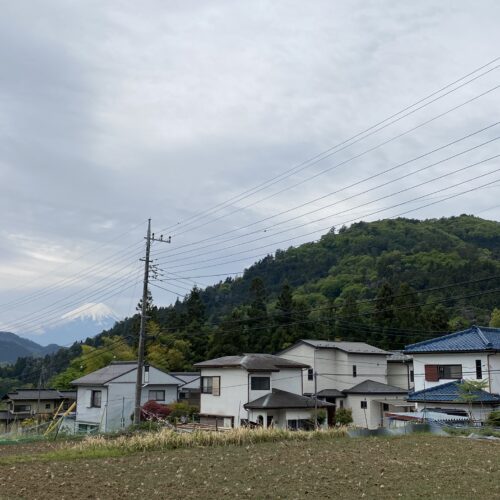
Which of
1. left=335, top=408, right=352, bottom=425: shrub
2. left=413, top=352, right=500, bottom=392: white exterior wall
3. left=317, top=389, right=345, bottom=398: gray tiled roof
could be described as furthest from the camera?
left=317, top=389, right=345, bottom=398: gray tiled roof

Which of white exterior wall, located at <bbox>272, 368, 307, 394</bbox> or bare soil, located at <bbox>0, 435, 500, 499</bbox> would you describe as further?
white exterior wall, located at <bbox>272, 368, 307, 394</bbox>

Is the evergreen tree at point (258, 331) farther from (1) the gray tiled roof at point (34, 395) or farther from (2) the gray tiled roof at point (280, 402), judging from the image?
(2) the gray tiled roof at point (280, 402)

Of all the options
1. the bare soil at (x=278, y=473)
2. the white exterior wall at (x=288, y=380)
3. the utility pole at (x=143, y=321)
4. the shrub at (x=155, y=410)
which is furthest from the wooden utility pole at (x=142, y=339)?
the white exterior wall at (x=288, y=380)

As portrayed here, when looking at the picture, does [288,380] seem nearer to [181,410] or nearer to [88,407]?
[181,410]

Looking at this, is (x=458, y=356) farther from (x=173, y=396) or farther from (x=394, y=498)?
(x=394, y=498)

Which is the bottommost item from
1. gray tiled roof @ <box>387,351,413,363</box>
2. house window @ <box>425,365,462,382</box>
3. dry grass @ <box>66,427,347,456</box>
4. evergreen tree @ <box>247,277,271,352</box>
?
dry grass @ <box>66,427,347,456</box>

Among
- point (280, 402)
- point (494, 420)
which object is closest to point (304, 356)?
point (280, 402)

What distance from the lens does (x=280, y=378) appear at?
37562 millimetres

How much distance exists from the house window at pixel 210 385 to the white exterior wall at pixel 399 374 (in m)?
19.6

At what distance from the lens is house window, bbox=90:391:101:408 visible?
4106 cm

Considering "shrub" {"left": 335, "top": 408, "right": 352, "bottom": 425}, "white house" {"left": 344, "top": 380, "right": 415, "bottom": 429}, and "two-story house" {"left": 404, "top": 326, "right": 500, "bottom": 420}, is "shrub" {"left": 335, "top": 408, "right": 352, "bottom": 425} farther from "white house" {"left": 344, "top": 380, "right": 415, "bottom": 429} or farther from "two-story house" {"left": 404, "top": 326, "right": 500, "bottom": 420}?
"two-story house" {"left": 404, "top": 326, "right": 500, "bottom": 420}

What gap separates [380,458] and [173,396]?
101ft

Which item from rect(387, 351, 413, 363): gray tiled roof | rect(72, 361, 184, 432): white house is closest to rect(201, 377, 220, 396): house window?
rect(72, 361, 184, 432): white house

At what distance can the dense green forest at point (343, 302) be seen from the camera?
60844 mm
